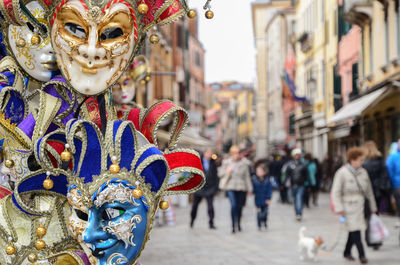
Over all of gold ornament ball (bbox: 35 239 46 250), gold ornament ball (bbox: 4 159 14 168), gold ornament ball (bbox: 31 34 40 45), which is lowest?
gold ornament ball (bbox: 35 239 46 250)

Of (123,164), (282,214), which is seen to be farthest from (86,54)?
(282,214)

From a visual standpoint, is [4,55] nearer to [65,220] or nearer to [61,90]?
[61,90]

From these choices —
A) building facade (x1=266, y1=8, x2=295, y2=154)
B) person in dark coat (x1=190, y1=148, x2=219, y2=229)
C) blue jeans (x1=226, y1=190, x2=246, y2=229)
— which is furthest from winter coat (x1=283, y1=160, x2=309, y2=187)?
building facade (x1=266, y1=8, x2=295, y2=154)

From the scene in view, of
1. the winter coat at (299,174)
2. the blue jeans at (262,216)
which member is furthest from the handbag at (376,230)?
the winter coat at (299,174)

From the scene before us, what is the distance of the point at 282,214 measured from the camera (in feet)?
65.2

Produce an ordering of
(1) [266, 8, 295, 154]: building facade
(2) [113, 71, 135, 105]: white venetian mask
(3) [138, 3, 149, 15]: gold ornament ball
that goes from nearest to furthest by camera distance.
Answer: (3) [138, 3, 149, 15]: gold ornament ball
(2) [113, 71, 135, 105]: white venetian mask
(1) [266, 8, 295, 154]: building facade

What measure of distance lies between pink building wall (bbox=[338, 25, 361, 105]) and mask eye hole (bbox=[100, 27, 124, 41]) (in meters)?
26.2

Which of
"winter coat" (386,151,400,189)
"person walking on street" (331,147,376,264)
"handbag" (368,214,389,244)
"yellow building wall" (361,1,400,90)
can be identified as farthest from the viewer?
"yellow building wall" (361,1,400,90)

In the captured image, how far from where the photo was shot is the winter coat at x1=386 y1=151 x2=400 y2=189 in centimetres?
1270

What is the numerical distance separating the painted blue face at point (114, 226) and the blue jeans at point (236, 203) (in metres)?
12.0

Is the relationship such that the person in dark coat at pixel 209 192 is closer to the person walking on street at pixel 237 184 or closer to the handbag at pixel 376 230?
the person walking on street at pixel 237 184

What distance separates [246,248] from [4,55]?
8905 mm

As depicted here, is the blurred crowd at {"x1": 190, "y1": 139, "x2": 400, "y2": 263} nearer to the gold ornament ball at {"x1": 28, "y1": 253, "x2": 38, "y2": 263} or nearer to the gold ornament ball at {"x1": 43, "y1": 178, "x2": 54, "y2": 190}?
the gold ornament ball at {"x1": 28, "y1": 253, "x2": 38, "y2": 263}

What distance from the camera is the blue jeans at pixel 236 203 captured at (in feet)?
48.2
